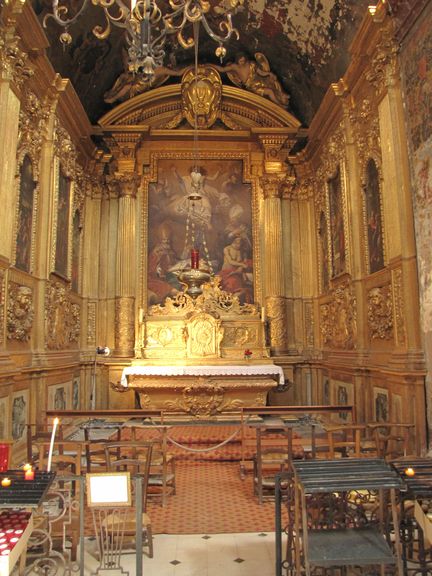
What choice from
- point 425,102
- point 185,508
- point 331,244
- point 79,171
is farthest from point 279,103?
point 185,508

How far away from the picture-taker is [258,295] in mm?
12758

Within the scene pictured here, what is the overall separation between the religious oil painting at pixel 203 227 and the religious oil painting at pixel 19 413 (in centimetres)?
491

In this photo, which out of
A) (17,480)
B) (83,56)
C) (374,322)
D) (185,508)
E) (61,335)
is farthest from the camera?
(83,56)

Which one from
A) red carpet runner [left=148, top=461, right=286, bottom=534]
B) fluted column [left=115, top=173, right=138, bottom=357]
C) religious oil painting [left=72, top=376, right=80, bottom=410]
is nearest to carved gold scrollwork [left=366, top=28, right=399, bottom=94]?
red carpet runner [left=148, top=461, right=286, bottom=534]

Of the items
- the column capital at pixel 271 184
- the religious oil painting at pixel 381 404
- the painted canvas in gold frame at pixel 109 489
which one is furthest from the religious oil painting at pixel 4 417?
the column capital at pixel 271 184

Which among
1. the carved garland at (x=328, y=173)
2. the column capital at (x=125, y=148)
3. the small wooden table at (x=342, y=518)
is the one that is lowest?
the small wooden table at (x=342, y=518)

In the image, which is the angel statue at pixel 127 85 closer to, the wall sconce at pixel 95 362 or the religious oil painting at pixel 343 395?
the wall sconce at pixel 95 362

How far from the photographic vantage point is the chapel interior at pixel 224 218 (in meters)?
7.48

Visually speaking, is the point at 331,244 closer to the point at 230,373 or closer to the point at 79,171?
the point at 230,373

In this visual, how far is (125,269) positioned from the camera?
12516 millimetres

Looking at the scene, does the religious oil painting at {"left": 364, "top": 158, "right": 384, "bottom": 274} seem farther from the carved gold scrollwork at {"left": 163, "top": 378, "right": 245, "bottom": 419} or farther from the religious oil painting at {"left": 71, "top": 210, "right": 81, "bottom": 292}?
the religious oil painting at {"left": 71, "top": 210, "right": 81, "bottom": 292}

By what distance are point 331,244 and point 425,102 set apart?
181 inches

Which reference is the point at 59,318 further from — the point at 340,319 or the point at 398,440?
the point at 398,440

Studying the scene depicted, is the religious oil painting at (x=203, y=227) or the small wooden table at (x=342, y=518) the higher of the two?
Answer: the religious oil painting at (x=203, y=227)
